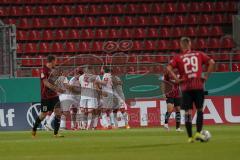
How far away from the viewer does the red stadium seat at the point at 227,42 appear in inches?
1385

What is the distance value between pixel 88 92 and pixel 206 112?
→ 450cm

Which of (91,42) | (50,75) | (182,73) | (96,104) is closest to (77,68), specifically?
(96,104)

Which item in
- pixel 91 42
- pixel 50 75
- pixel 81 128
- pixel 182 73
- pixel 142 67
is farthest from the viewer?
pixel 91 42

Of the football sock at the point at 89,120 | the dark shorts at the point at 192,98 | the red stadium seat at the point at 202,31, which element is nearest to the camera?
the dark shorts at the point at 192,98

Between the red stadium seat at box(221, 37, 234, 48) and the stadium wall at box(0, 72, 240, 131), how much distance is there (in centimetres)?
538

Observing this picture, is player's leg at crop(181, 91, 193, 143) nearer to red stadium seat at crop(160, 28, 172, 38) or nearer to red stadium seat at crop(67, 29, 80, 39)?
red stadium seat at crop(67, 29, 80, 39)

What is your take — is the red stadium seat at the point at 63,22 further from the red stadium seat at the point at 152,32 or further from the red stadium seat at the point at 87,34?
the red stadium seat at the point at 152,32

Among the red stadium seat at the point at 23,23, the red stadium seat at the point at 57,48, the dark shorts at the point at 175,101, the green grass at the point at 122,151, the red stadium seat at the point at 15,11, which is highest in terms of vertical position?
the red stadium seat at the point at 15,11

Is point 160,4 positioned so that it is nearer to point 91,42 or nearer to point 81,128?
point 91,42

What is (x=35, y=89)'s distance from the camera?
2966cm

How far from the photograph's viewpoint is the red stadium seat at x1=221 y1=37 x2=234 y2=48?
35.2 meters

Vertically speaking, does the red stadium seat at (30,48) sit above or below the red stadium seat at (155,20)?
below

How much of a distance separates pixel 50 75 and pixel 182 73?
6.11 meters

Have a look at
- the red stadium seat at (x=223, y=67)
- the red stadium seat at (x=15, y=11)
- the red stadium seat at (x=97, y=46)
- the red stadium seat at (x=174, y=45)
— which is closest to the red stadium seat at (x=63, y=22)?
the red stadium seat at (x=15, y=11)
